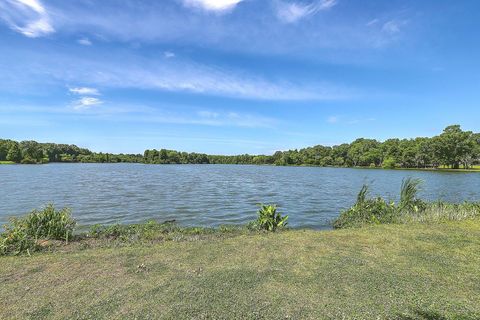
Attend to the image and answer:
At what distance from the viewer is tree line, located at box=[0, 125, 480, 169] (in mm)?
98000

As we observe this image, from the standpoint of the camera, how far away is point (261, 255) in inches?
334

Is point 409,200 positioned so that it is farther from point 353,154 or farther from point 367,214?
point 353,154

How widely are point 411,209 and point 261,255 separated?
36.5 ft

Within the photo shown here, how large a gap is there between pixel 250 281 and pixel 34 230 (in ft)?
25.9

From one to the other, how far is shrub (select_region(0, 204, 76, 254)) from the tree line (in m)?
111

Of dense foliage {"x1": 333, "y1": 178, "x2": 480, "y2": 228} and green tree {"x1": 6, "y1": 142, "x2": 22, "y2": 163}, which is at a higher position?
green tree {"x1": 6, "y1": 142, "x2": 22, "y2": 163}

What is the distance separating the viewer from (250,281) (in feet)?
21.4

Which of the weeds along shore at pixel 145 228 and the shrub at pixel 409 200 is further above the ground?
the shrub at pixel 409 200

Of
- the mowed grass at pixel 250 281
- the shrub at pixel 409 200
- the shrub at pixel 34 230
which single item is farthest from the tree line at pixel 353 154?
the shrub at pixel 34 230

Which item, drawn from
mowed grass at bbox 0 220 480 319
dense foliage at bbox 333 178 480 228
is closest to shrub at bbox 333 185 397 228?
dense foliage at bbox 333 178 480 228

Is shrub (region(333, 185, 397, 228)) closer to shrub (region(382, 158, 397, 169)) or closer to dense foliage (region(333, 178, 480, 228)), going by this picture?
dense foliage (region(333, 178, 480, 228))

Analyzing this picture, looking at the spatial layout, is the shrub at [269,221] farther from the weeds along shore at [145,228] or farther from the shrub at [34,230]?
the shrub at [34,230]

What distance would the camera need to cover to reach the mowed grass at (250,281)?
523 centimetres

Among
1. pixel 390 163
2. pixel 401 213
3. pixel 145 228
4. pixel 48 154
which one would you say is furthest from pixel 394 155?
pixel 48 154
